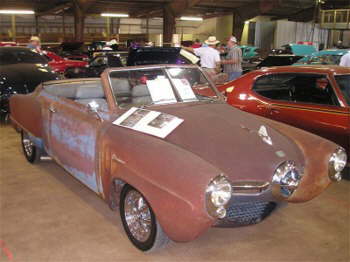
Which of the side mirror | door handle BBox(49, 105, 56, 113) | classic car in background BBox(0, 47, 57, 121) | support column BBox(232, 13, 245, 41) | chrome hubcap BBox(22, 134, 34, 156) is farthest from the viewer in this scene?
support column BBox(232, 13, 245, 41)

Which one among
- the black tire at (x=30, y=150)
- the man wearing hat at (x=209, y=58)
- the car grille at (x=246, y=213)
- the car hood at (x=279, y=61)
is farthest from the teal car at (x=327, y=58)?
the car grille at (x=246, y=213)

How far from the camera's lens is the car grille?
Answer: 9.39 feet

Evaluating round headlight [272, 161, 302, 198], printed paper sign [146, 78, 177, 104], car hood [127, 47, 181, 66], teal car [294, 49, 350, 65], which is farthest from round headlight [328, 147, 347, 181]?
teal car [294, 49, 350, 65]

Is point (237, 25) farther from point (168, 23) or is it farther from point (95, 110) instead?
point (95, 110)

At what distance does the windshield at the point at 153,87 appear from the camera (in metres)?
3.65

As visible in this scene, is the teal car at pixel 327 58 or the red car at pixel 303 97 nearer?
the red car at pixel 303 97

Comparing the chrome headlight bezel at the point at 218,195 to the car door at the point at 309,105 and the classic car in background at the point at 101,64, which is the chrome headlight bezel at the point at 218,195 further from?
the classic car in background at the point at 101,64

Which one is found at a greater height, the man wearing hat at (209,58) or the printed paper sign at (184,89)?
the man wearing hat at (209,58)

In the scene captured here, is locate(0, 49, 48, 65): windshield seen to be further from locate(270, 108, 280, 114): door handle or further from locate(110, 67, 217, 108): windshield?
locate(270, 108, 280, 114): door handle

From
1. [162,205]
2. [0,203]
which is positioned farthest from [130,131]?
[0,203]

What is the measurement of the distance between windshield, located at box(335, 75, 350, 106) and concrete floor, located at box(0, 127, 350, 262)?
1.20m

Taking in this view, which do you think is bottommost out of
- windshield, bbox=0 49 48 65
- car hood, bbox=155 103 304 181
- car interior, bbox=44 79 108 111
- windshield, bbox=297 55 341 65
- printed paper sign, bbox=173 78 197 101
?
car hood, bbox=155 103 304 181

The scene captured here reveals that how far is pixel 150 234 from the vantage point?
2939 millimetres

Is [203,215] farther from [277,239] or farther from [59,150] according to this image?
[59,150]
